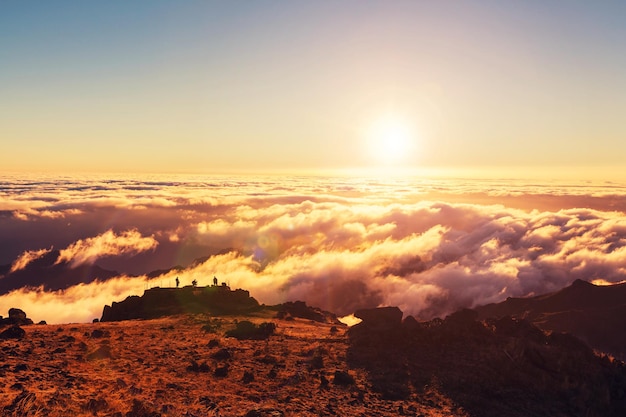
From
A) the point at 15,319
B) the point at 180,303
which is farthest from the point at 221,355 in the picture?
the point at 180,303

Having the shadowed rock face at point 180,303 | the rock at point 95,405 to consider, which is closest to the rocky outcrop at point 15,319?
the shadowed rock face at point 180,303

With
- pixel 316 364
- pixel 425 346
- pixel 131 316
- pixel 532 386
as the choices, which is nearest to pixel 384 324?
pixel 425 346

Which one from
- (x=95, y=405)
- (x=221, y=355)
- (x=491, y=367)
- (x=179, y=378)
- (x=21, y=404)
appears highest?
(x=21, y=404)

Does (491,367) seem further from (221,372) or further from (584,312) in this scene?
(584,312)

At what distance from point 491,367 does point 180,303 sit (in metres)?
35.2

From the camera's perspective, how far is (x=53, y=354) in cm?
2209

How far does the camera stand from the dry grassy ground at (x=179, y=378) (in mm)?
16531

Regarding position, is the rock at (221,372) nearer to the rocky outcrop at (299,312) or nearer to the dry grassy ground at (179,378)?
the dry grassy ground at (179,378)

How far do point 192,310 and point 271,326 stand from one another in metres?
15.0

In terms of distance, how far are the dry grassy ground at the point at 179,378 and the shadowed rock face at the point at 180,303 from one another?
1592 cm

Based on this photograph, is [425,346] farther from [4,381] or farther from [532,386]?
[4,381]

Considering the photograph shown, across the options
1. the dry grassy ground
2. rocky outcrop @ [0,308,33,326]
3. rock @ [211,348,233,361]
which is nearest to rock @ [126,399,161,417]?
the dry grassy ground

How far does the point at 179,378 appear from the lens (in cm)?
2077

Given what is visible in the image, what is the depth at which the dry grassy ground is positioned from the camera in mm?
16531
